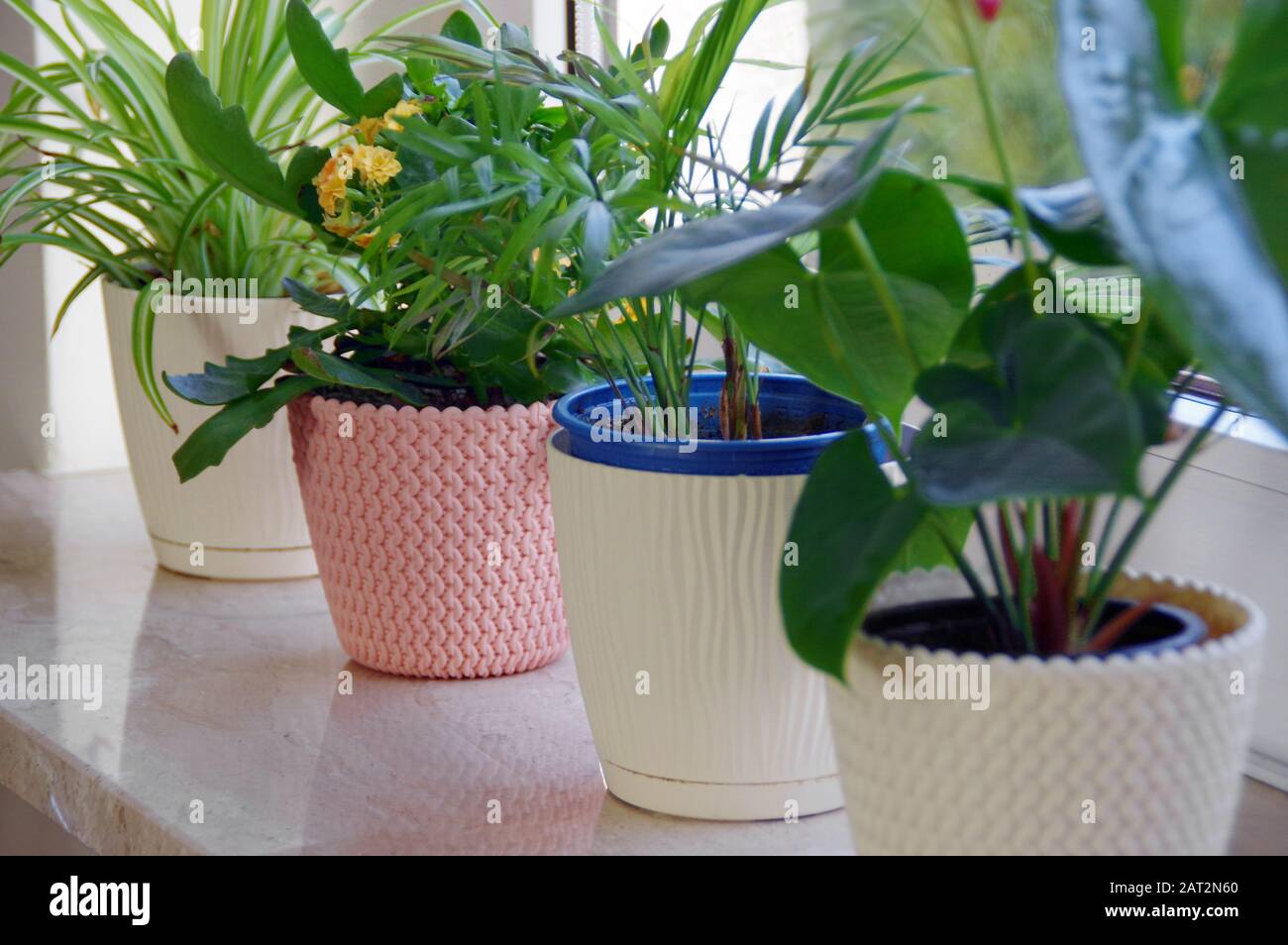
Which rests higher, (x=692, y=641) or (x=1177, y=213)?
(x=1177, y=213)

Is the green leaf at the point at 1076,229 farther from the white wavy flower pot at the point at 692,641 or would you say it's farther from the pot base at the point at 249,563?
the pot base at the point at 249,563

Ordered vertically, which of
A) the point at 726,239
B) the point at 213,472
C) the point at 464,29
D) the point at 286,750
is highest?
the point at 464,29

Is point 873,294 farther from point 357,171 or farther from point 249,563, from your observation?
point 249,563

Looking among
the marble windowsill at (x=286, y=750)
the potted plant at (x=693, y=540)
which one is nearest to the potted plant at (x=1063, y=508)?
the potted plant at (x=693, y=540)

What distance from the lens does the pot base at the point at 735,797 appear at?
2.55 ft

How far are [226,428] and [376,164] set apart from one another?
0.22 meters

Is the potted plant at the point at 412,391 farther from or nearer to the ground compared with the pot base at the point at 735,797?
farther from the ground

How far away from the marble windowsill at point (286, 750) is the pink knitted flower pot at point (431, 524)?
0.14 feet

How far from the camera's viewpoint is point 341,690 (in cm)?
101

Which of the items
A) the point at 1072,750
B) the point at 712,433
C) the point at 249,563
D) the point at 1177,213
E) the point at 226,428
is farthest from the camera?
the point at 249,563

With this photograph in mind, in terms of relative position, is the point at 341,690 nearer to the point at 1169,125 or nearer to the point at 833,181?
the point at 833,181

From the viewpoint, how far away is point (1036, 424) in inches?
18.4

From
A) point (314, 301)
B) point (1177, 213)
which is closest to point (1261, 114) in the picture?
point (1177, 213)
